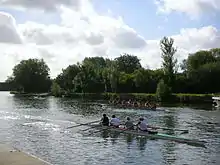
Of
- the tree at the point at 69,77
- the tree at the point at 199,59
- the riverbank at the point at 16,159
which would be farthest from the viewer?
the tree at the point at 69,77

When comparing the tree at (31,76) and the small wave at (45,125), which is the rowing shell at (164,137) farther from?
the tree at (31,76)

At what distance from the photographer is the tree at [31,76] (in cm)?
18175

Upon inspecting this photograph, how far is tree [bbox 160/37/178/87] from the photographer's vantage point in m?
119

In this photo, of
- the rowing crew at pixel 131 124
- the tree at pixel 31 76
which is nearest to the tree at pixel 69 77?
the tree at pixel 31 76

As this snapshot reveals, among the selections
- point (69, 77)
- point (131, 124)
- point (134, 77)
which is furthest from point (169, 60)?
point (131, 124)

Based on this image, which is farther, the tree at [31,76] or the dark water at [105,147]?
the tree at [31,76]

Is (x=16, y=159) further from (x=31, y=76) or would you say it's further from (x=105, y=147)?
(x=31, y=76)

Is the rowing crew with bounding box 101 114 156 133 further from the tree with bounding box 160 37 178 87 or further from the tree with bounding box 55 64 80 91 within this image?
the tree with bounding box 55 64 80 91

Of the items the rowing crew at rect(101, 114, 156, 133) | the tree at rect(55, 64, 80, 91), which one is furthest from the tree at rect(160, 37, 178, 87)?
the rowing crew at rect(101, 114, 156, 133)

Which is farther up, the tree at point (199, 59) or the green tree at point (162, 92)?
the tree at point (199, 59)

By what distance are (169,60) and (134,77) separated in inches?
643

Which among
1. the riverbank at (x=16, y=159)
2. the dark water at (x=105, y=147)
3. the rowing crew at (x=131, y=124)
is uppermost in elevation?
the rowing crew at (x=131, y=124)

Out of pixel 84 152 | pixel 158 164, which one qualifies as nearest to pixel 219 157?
pixel 158 164

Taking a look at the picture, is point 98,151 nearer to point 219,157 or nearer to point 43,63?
point 219,157
